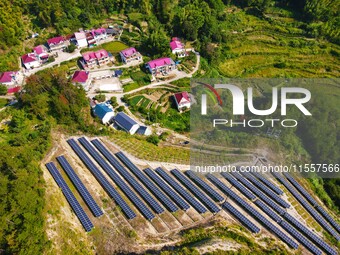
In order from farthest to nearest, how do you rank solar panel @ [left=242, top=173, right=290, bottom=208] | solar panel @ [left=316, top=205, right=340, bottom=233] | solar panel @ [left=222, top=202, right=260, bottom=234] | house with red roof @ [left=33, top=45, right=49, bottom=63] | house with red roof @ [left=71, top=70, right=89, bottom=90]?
house with red roof @ [left=33, top=45, right=49, bottom=63]
house with red roof @ [left=71, top=70, right=89, bottom=90]
solar panel @ [left=242, top=173, right=290, bottom=208]
solar panel @ [left=316, top=205, right=340, bottom=233]
solar panel @ [left=222, top=202, right=260, bottom=234]

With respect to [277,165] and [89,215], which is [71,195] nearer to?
[89,215]

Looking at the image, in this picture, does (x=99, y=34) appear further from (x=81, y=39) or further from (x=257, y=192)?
(x=257, y=192)

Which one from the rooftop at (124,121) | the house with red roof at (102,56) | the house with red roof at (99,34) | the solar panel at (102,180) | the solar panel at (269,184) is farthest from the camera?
the house with red roof at (99,34)

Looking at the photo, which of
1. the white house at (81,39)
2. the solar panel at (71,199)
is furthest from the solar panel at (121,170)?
the white house at (81,39)

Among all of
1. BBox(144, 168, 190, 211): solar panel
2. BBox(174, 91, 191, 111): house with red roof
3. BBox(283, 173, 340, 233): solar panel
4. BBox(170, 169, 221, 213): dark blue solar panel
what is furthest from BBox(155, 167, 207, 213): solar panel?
BBox(174, 91, 191, 111): house with red roof

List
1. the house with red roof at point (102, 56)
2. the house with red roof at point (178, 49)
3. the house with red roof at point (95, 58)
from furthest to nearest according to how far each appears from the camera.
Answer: the house with red roof at point (178, 49) < the house with red roof at point (102, 56) < the house with red roof at point (95, 58)

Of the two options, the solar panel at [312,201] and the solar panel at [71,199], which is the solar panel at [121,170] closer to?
the solar panel at [71,199]

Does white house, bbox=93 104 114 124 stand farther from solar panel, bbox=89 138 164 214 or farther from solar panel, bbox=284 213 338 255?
solar panel, bbox=284 213 338 255
